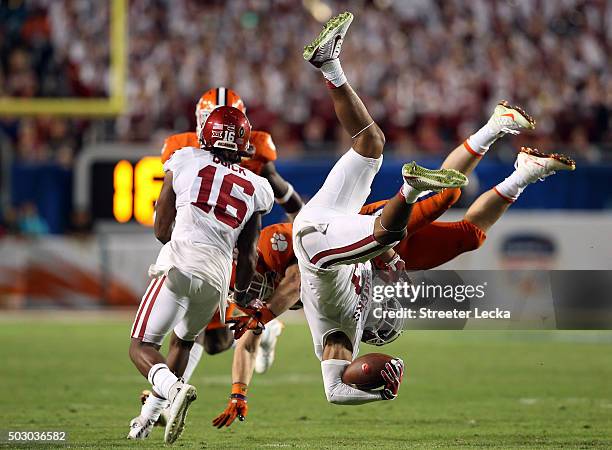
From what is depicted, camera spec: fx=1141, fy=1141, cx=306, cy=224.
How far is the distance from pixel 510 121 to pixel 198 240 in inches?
79.7

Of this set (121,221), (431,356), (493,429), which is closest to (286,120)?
(121,221)

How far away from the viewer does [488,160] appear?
13.6 metres

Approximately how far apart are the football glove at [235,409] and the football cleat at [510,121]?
2067 mm

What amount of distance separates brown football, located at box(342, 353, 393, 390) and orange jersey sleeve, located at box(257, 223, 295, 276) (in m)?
1.00

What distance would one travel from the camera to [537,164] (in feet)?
20.6

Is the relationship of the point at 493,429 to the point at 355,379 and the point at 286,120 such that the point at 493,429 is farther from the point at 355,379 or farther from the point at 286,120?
the point at 286,120

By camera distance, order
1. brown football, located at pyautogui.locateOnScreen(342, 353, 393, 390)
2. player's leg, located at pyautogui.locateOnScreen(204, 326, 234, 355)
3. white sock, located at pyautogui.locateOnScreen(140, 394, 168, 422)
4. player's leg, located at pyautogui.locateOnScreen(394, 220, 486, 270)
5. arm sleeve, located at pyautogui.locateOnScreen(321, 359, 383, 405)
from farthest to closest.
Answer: player's leg, located at pyautogui.locateOnScreen(204, 326, 234, 355)
player's leg, located at pyautogui.locateOnScreen(394, 220, 486, 270)
white sock, located at pyautogui.locateOnScreen(140, 394, 168, 422)
arm sleeve, located at pyautogui.locateOnScreen(321, 359, 383, 405)
brown football, located at pyautogui.locateOnScreen(342, 353, 393, 390)

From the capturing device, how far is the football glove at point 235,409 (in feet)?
Answer: 18.6

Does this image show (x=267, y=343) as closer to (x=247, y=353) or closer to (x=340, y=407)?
(x=340, y=407)

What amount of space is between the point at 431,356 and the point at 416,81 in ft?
20.5

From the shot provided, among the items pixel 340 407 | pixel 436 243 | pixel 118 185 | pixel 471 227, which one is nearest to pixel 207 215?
pixel 436 243

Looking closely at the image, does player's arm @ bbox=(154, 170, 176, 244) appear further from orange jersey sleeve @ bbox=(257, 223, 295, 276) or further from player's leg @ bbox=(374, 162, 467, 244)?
player's leg @ bbox=(374, 162, 467, 244)

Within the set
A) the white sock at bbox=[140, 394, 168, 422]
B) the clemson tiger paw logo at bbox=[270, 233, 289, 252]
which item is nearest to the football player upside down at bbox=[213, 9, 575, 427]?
the clemson tiger paw logo at bbox=[270, 233, 289, 252]

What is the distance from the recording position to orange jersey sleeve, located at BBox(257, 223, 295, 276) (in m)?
6.13
